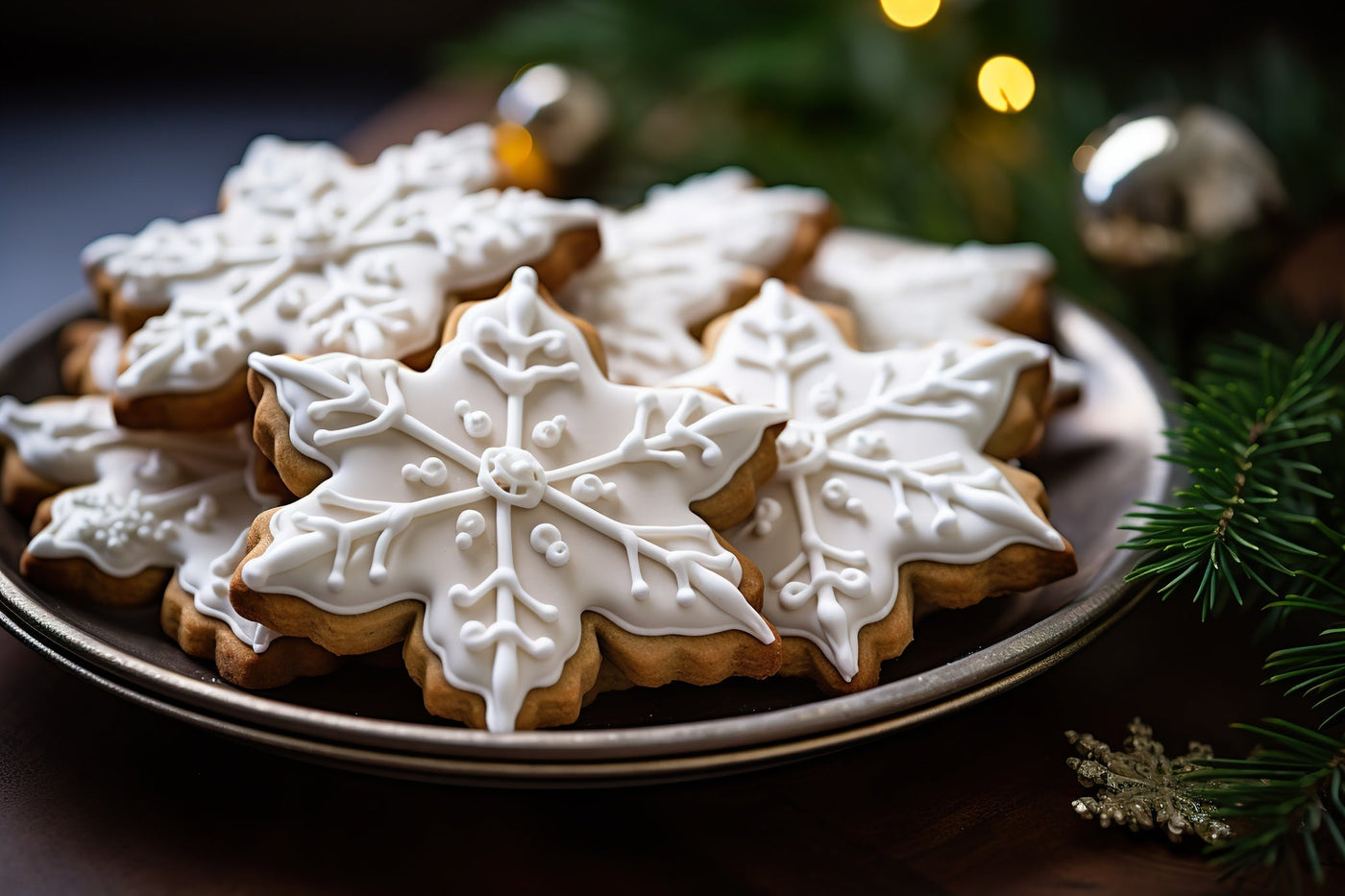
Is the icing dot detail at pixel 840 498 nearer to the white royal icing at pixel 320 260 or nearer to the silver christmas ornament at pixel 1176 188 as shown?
the white royal icing at pixel 320 260

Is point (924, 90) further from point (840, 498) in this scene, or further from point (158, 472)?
point (158, 472)

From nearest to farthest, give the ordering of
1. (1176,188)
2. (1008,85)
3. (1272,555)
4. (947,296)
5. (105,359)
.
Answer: (1272,555) → (105,359) → (947,296) → (1176,188) → (1008,85)

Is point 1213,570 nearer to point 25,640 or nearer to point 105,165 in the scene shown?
point 25,640

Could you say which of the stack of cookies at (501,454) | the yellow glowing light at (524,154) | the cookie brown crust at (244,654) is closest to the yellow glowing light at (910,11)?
the yellow glowing light at (524,154)

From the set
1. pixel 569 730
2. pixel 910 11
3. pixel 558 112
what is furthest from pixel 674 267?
pixel 910 11

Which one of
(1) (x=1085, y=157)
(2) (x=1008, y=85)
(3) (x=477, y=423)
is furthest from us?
(2) (x=1008, y=85)

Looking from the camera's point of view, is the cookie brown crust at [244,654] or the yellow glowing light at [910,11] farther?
the yellow glowing light at [910,11]

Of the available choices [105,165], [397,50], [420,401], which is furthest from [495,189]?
[397,50]

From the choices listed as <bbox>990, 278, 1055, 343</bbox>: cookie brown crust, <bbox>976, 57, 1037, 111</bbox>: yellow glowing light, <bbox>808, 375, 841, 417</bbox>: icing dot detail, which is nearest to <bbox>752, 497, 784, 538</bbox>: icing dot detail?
<bbox>808, 375, 841, 417</bbox>: icing dot detail
